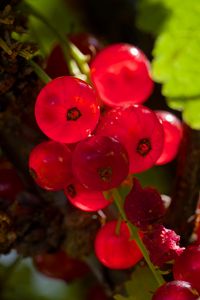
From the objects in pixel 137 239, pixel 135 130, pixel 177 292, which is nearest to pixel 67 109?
pixel 135 130

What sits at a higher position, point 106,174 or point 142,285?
point 106,174

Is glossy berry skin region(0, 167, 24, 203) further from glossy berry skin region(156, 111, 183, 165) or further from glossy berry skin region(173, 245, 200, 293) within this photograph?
glossy berry skin region(173, 245, 200, 293)

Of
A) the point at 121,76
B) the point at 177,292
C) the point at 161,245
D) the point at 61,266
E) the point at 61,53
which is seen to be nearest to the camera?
the point at 177,292

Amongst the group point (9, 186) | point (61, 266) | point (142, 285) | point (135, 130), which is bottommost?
point (61, 266)

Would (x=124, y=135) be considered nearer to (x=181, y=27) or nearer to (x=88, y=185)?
(x=88, y=185)

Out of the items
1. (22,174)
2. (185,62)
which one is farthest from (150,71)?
(22,174)

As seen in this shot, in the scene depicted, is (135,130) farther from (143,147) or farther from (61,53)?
(61,53)

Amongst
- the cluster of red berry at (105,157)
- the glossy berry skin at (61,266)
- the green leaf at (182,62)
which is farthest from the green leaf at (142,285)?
the glossy berry skin at (61,266)

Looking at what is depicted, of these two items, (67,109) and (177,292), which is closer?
(177,292)
